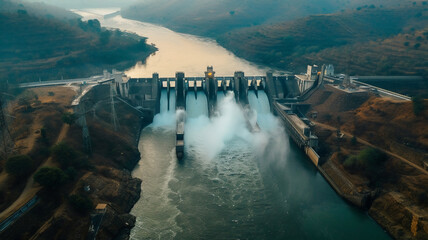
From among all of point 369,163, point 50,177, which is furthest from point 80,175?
point 369,163

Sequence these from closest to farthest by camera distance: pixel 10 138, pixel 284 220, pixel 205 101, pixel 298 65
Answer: pixel 284 220, pixel 10 138, pixel 205 101, pixel 298 65

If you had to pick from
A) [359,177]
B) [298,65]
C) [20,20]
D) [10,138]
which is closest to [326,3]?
[298,65]

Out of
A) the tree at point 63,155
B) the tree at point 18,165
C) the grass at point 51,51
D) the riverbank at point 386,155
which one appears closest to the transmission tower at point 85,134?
the tree at point 63,155

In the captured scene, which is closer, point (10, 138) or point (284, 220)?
point (284, 220)

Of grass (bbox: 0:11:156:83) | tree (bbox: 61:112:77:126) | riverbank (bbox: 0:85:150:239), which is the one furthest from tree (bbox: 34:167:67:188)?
grass (bbox: 0:11:156:83)

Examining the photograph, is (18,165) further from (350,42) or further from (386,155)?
(350,42)

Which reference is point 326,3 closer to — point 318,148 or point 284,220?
point 318,148

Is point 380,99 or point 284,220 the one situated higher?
point 380,99
